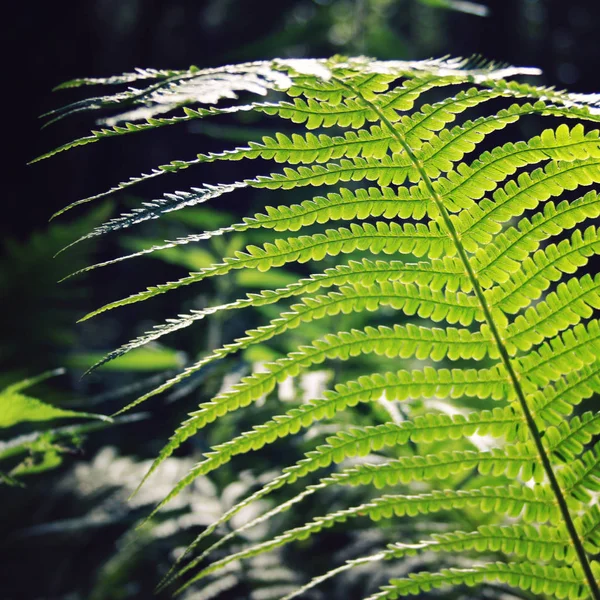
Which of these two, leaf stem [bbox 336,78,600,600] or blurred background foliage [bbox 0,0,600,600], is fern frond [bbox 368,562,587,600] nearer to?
leaf stem [bbox 336,78,600,600]

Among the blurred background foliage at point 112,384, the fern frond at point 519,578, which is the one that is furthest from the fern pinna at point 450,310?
the blurred background foliage at point 112,384

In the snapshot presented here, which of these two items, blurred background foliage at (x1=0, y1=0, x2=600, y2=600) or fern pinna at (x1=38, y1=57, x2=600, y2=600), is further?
blurred background foliage at (x1=0, y1=0, x2=600, y2=600)

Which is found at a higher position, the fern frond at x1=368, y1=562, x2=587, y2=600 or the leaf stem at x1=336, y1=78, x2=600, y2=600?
the leaf stem at x1=336, y1=78, x2=600, y2=600

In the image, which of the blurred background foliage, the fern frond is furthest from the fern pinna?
the blurred background foliage

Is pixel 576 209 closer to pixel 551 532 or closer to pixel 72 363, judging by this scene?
pixel 551 532

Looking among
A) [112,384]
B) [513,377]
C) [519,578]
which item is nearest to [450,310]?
[513,377]

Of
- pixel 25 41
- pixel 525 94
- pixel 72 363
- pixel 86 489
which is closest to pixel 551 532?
pixel 525 94

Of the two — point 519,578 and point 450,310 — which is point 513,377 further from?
point 519,578

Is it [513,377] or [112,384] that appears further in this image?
[112,384]

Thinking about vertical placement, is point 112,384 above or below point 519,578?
above
